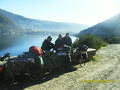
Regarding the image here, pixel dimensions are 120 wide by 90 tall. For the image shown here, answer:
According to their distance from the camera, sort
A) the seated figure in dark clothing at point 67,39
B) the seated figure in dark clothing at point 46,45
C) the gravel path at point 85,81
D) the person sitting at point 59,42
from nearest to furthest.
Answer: the gravel path at point 85,81, the seated figure in dark clothing at point 46,45, the person sitting at point 59,42, the seated figure in dark clothing at point 67,39

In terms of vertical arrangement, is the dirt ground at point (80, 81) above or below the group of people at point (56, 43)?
below

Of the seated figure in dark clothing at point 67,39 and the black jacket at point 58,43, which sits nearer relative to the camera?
the black jacket at point 58,43

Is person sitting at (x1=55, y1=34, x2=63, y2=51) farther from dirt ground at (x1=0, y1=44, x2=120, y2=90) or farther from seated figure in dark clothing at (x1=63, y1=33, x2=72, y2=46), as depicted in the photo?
dirt ground at (x1=0, y1=44, x2=120, y2=90)

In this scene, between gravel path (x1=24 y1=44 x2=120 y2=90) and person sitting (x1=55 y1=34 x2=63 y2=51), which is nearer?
gravel path (x1=24 y1=44 x2=120 y2=90)

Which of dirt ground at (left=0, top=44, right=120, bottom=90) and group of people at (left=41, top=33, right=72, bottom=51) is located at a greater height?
group of people at (left=41, top=33, right=72, bottom=51)

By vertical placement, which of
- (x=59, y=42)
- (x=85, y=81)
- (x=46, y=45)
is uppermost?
(x=59, y=42)

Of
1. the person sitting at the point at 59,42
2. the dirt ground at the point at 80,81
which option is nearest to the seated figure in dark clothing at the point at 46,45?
the person sitting at the point at 59,42

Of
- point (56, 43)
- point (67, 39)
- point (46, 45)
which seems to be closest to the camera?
point (46, 45)

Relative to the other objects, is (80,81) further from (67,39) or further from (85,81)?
(67,39)


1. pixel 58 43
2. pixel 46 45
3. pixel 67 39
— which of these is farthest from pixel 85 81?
pixel 67 39

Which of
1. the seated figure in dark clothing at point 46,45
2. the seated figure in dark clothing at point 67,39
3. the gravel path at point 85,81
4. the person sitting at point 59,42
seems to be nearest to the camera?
the gravel path at point 85,81

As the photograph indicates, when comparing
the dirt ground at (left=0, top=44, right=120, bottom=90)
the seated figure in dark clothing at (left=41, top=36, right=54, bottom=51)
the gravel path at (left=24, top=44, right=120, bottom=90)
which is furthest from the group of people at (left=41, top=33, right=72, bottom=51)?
the gravel path at (left=24, top=44, right=120, bottom=90)

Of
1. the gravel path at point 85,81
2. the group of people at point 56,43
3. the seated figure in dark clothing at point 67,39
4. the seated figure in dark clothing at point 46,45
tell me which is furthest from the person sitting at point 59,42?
the gravel path at point 85,81

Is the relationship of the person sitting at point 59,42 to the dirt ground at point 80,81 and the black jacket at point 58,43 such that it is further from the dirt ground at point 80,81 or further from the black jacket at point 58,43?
the dirt ground at point 80,81
